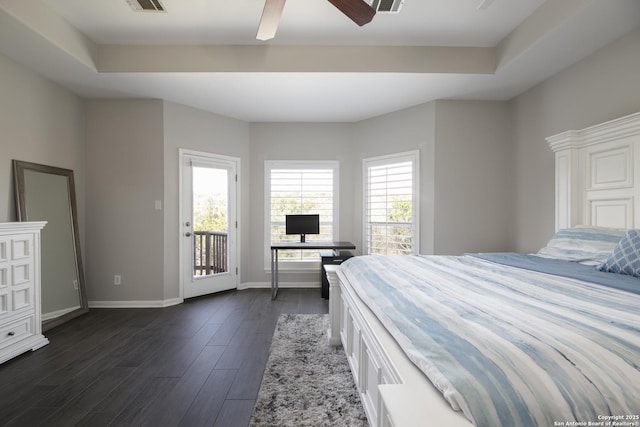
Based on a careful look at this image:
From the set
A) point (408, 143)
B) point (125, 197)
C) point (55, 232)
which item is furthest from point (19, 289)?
point (408, 143)

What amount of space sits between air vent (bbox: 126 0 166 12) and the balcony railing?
2682 millimetres

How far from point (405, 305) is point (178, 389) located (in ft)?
5.78

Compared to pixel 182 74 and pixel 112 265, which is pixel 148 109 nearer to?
pixel 182 74

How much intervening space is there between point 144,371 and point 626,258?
3.35 meters

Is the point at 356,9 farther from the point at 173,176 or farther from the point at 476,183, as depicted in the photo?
the point at 173,176

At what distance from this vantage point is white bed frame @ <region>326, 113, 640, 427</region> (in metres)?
1.24

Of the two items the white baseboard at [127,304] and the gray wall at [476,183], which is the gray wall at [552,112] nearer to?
the gray wall at [476,183]

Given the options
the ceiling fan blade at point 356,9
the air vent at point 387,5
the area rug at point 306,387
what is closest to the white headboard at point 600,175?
the air vent at point 387,5

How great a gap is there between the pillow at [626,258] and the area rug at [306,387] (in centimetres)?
173

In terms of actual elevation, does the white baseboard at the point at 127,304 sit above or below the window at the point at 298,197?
below

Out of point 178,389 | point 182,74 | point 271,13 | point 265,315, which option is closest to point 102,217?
point 182,74

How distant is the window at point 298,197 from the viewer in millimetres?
4918

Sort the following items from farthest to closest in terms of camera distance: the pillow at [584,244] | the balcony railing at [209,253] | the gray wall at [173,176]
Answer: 1. the balcony railing at [209,253]
2. the gray wall at [173,176]
3. the pillow at [584,244]

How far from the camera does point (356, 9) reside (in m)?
1.93
